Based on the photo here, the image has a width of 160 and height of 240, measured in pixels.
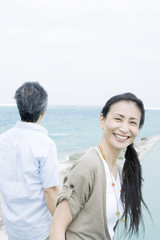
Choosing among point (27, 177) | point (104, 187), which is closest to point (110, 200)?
point (104, 187)

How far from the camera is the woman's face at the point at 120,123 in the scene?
1.32m

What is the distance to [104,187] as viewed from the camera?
116cm

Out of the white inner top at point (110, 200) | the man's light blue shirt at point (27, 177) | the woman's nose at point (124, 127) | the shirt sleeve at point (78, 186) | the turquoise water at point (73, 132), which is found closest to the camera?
the shirt sleeve at point (78, 186)

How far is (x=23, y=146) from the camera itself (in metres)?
1.64

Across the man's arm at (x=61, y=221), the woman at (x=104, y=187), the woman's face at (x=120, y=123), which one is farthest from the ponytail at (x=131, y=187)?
the man's arm at (x=61, y=221)

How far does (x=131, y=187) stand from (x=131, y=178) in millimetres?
61

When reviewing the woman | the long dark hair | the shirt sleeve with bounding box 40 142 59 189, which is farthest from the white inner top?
the shirt sleeve with bounding box 40 142 59 189

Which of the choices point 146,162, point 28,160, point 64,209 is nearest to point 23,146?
point 28,160

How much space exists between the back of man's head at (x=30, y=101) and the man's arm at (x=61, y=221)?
80cm

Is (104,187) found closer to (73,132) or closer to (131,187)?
(131,187)

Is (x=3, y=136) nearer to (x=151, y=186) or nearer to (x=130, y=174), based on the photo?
(x=130, y=174)

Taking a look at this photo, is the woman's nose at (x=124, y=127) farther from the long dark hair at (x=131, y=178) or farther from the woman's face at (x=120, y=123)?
the long dark hair at (x=131, y=178)

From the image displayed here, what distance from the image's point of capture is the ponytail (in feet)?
4.61

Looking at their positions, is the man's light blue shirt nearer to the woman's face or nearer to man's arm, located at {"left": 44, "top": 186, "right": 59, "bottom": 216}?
man's arm, located at {"left": 44, "top": 186, "right": 59, "bottom": 216}
